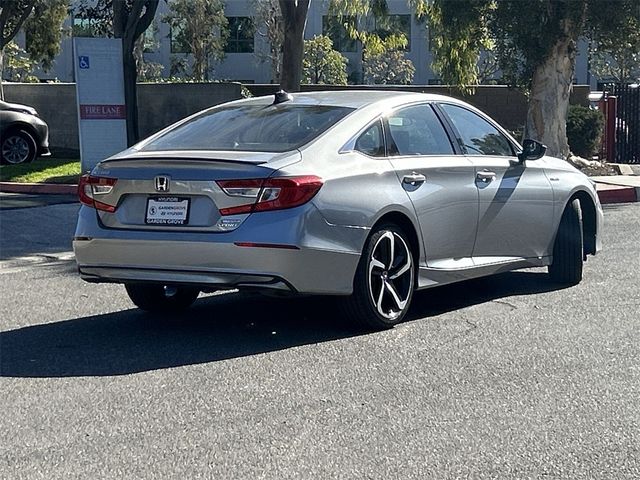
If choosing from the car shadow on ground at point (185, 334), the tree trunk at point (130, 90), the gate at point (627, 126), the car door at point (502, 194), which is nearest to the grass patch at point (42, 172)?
the tree trunk at point (130, 90)

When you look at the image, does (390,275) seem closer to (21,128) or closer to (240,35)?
(21,128)

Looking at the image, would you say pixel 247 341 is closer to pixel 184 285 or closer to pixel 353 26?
pixel 184 285

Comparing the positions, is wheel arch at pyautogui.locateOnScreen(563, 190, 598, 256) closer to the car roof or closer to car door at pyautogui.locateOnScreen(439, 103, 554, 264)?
car door at pyautogui.locateOnScreen(439, 103, 554, 264)

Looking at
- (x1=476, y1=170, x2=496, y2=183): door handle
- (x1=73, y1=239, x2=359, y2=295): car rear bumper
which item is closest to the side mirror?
(x1=476, y1=170, x2=496, y2=183): door handle

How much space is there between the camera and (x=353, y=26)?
2389cm

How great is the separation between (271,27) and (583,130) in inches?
1185

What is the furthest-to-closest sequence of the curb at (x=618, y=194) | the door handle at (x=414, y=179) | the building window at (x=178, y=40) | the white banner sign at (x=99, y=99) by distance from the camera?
1. the building window at (x=178, y=40)
2. the white banner sign at (x=99, y=99)
3. the curb at (x=618, y=194)
4. the door handle at (x=414, y=179)

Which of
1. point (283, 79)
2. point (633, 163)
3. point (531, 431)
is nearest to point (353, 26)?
point (283, 79)

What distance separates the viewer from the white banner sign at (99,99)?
18344 mm

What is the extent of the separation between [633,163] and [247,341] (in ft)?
54.9

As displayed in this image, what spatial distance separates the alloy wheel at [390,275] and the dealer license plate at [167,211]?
120cm

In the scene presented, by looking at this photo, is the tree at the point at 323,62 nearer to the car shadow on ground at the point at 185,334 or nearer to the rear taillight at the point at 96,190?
the car shadow on ground at the point at 185,334

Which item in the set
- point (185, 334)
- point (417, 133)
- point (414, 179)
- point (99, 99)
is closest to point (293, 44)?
point (99, 99)

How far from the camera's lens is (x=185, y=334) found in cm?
702
